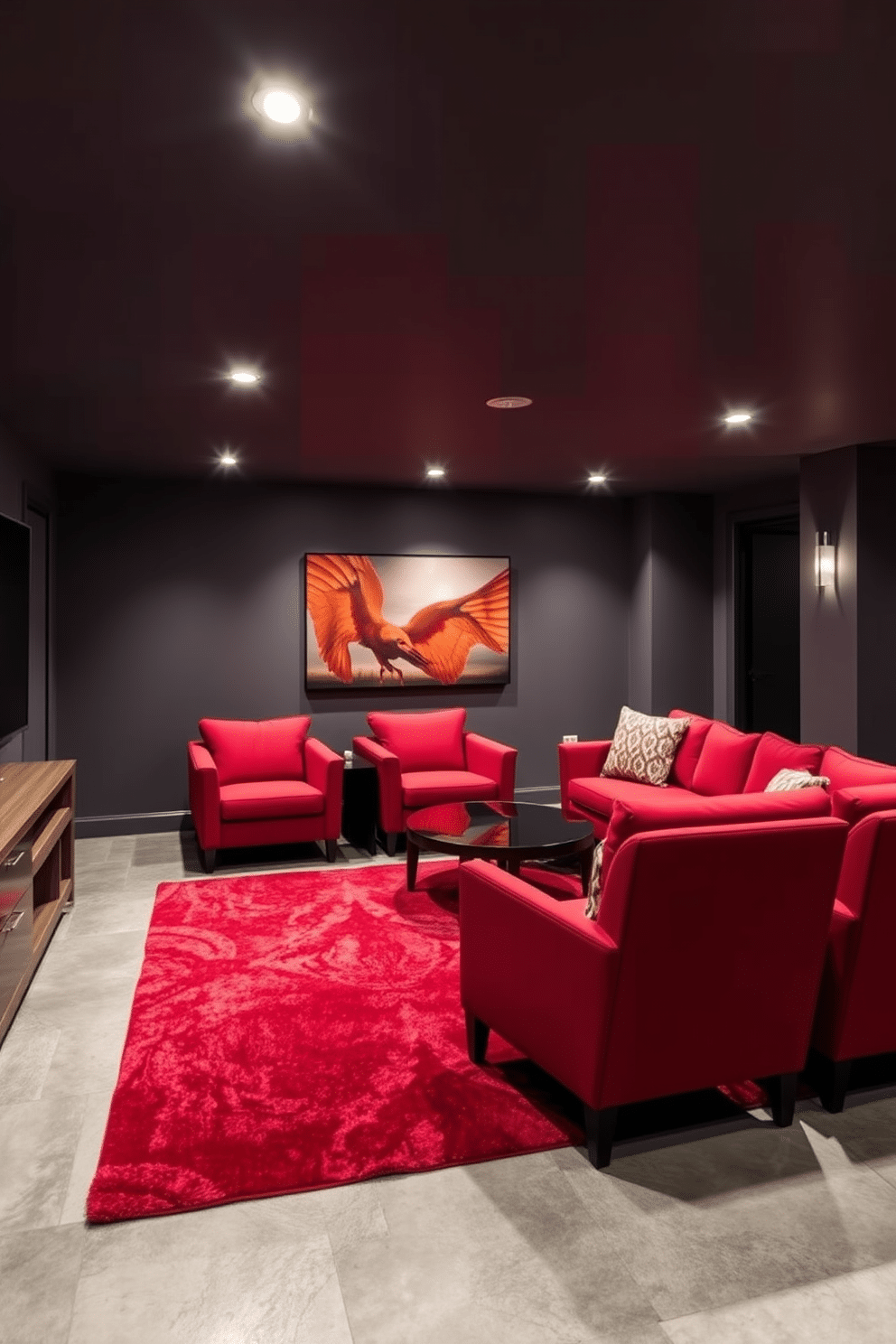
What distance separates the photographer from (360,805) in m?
5.67

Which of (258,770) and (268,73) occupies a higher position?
(268,73)

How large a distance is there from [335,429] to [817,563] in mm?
2917

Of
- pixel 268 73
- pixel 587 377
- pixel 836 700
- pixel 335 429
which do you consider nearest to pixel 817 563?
pixel 836 700

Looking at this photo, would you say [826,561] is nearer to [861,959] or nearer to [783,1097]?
[861,959]

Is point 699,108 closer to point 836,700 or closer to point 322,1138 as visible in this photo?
point 322,1138

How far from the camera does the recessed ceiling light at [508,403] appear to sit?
13.2ft

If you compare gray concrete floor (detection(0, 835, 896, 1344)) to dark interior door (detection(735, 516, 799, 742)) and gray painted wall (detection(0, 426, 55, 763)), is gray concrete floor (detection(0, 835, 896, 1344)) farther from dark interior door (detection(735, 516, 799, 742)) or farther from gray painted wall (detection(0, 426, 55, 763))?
dark interior door (detection(735, 516, 799, 742))

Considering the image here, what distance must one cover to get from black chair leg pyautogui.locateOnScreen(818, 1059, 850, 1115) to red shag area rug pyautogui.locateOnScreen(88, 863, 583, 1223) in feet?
2.36

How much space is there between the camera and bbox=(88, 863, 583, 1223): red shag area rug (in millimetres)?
2281

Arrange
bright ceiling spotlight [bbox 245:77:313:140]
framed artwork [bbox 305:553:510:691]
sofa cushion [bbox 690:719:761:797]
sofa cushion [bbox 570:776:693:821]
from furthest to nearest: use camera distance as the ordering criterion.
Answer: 1. framed artwork [bbox 305:553:510:691]
2. sofa cushion [bbox 570:776:693:821]
3. sofa cushion [bbox 690:719:761:797]
4. bright ceiling spotlight [bbox 245:77:313:140]

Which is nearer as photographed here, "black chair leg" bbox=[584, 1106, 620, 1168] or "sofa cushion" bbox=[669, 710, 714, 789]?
"black chair leg" bbox=[584, 1106, 620, 1168]

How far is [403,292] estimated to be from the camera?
9.11 ft

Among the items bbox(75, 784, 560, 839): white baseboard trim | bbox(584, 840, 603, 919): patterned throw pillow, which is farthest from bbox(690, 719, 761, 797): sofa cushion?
bbox(75, 784, 560, 839): white baseboard trim

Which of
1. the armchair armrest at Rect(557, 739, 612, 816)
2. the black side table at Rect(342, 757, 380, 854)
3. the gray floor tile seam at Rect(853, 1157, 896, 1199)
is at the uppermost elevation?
the armchair armrest at Rect(557, 739, 612, 816)
